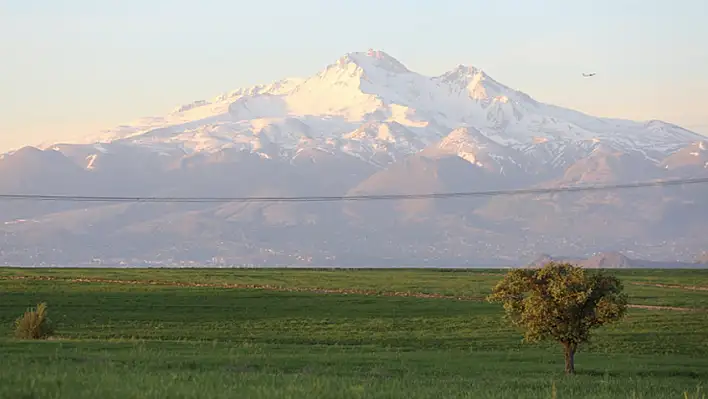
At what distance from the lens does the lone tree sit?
2010 inches

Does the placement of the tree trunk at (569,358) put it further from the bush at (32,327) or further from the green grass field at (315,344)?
the bush at (32,327)

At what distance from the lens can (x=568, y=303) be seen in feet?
168

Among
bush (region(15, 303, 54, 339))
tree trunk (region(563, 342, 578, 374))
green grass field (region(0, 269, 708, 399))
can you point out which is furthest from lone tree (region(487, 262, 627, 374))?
bush (region(15, 303, 54, 339))

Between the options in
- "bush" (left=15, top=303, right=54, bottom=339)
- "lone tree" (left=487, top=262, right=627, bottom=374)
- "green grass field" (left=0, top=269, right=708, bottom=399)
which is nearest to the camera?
"green grass field" (left=0, top=269, right=708, bottom=399)

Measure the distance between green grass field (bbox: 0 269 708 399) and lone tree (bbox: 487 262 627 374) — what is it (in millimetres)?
1650

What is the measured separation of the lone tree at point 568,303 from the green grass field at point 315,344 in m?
1.65

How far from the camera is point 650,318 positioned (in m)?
76.9

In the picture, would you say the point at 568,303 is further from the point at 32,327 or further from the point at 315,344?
the point at 32,327

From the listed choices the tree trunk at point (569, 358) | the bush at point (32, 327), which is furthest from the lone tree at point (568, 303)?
the bush at point (32, 327)

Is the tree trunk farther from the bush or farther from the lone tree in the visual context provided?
the bush

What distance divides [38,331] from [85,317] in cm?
1748

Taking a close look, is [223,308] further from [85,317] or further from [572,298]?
[572,298]

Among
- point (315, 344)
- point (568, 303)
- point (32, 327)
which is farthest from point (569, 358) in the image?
point (32, 327)

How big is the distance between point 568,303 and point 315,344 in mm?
15409
